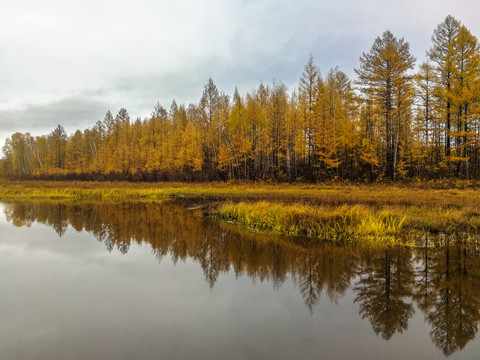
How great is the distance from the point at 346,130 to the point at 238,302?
1237 inches

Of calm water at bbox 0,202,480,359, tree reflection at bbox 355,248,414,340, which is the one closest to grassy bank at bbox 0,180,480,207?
calm water at bbox 0,202,480,359

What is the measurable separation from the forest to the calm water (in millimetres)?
22155

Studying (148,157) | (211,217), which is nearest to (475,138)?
(211,217)

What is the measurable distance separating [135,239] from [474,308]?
1163 centimetres

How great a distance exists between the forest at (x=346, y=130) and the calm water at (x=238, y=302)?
872 inches

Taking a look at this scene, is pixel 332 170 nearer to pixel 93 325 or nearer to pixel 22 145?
pixel 93 325

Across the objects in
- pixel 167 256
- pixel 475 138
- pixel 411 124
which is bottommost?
pixel 167 256

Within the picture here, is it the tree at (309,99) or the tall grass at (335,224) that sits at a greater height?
the tree at (309,99)

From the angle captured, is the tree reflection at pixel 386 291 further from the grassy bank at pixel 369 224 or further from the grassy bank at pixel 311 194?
the grassy bank at pixel 311 194

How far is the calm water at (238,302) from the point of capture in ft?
14.9

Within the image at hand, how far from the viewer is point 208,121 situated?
155ft

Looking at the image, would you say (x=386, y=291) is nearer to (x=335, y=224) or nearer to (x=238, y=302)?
(x=238, y=302)

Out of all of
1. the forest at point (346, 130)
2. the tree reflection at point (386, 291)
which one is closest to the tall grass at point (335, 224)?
the tree reflection at point (386, 291)

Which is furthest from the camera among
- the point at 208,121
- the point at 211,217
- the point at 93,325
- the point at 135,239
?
the point at 208,121
